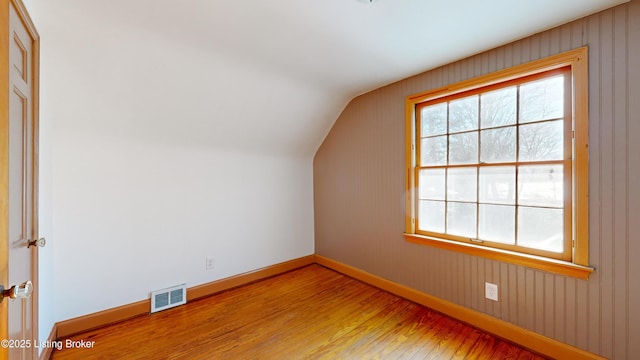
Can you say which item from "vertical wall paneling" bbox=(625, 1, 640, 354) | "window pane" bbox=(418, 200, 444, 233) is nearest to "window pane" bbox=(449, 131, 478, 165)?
"window pane" bbox=(418, 200, 444, 233)

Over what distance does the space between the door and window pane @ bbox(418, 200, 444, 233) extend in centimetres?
269

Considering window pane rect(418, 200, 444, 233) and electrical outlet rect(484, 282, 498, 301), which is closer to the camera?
electrical outlet rect(484, 282, 498, 301)

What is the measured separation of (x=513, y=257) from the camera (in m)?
1.96

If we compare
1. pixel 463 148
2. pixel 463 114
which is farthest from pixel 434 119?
pixel 463 148

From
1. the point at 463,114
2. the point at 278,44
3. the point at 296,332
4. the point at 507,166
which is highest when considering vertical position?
the point at 278,44

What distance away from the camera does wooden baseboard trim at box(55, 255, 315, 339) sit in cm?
205

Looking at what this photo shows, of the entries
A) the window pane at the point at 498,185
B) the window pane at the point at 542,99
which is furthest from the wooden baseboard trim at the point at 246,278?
the window pane at the point at 542,99

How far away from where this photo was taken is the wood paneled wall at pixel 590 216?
1.54 m

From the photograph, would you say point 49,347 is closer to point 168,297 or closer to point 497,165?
point 168,297

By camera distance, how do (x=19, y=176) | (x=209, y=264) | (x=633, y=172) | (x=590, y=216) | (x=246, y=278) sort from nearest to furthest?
1. (x=19, y=176)
2. (x=633, y=172)
3. (x=590, y=216)
4. (x=209, y=264)
5. (x=246, y=278)

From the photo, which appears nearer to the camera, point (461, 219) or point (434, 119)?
→ point (461, 219)

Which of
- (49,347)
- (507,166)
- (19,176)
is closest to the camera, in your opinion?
(19,176)

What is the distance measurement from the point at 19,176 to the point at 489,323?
10.1 feet

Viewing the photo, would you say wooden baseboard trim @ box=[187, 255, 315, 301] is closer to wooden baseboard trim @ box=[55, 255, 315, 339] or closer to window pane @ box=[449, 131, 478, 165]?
wooden baseboard trim @ box=[55, 255, 315, 339]
